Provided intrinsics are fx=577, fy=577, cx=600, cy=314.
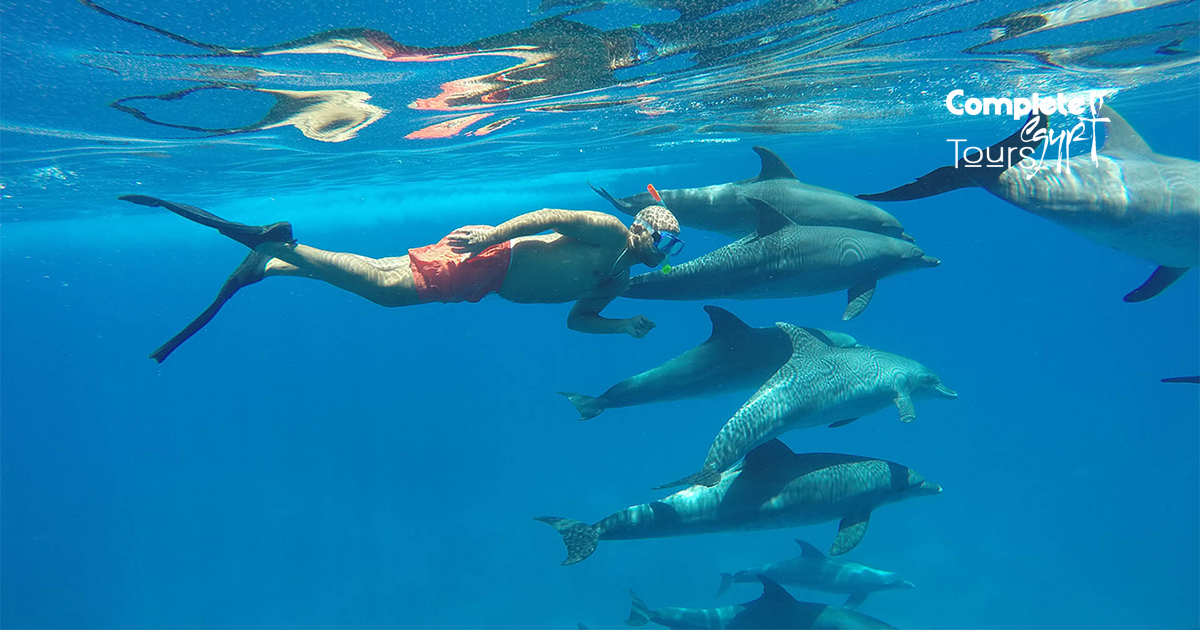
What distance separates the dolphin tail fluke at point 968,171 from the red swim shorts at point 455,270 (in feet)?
11.5

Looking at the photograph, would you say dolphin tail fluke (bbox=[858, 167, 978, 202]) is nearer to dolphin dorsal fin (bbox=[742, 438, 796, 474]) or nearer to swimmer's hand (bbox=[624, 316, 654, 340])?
swimmer's hand (bbox=[624, 316, 654, 340])

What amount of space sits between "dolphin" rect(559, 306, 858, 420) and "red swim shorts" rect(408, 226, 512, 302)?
9.03ft

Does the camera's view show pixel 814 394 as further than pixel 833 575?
No

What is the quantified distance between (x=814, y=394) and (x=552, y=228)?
4.08 metres

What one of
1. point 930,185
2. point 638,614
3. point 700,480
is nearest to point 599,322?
point 700,480

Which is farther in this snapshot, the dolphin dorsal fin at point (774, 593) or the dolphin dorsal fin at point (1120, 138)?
the dolphin dorsal fin at point (774, 593)

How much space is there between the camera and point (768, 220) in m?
7.07

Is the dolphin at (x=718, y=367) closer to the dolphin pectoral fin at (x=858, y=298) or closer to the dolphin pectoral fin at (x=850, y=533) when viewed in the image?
the dolphin pectoral fin at (x=858, y=298)

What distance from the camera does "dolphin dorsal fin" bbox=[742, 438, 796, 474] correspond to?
7594mm

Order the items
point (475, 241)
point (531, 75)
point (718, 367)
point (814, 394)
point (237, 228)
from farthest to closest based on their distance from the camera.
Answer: point (531, 75) < point (718, 367) < point (814, 394) < point (237, 228) < point (475, 241)

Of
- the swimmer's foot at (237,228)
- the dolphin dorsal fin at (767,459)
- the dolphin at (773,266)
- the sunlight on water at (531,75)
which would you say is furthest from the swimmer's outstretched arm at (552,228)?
the dolphin dorsal fin at (767,459)

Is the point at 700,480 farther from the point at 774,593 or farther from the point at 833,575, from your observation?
the point at 833,575

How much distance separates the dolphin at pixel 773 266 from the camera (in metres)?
6.98

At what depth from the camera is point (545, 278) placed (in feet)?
20.1
